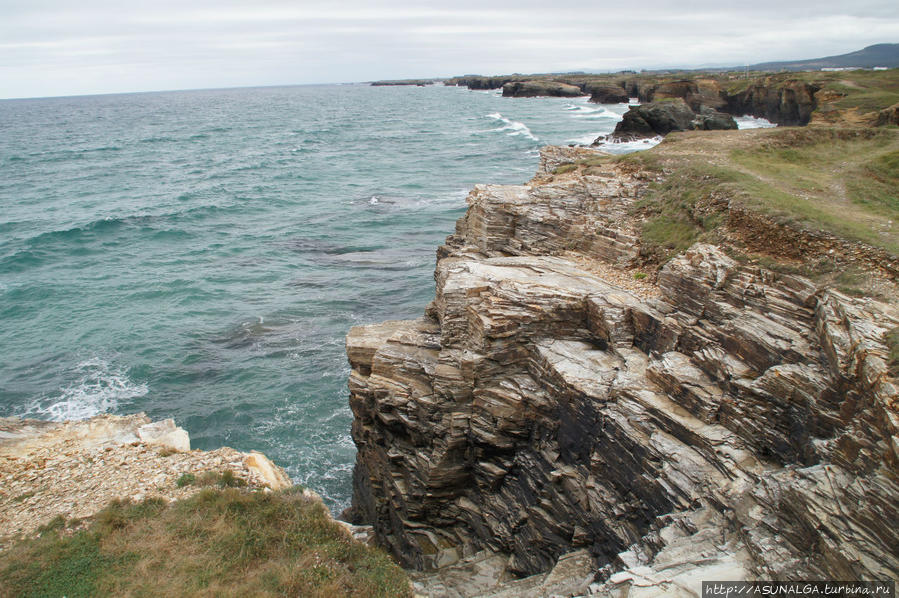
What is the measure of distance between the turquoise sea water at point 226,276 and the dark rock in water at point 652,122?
11897 mm

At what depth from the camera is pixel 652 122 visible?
72.2m

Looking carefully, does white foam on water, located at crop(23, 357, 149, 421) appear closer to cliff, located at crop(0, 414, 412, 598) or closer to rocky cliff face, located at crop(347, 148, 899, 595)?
cliff, located at crop(0, 414, 412, 598)

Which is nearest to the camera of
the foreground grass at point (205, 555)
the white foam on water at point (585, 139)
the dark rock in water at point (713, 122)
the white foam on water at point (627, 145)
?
the foreground grass at point (205, 555)

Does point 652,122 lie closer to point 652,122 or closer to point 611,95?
point 652,122

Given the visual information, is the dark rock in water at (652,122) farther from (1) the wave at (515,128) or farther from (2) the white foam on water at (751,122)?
(1) the wave at (515,128)

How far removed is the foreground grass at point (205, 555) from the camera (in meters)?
12.5

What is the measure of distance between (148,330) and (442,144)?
6999cm

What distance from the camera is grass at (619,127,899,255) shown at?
16.8m

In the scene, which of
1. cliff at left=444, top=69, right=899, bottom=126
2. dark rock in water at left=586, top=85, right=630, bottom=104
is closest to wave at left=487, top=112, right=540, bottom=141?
cliff at left=444, top=69, right=899, bottom=126

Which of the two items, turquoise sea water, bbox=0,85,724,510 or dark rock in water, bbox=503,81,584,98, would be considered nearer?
turquoise sea water, bbox=0,85,724,510

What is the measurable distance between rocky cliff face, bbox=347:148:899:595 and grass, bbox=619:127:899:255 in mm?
1718

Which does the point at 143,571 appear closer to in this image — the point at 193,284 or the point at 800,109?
the point at 193,284

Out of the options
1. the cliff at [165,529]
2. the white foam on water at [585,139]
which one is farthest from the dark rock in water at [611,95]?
the cliff at [165,529]

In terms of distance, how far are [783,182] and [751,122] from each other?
73.4 m
